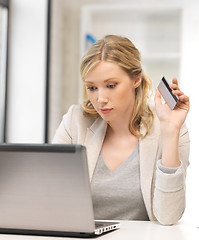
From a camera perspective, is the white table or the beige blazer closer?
the white table

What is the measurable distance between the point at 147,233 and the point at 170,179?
223mm

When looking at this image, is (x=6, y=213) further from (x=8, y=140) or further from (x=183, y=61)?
(x=183, y=61)

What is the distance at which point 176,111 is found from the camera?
5.42 feet

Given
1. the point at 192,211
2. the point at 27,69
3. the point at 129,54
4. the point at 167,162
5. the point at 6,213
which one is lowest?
the point at 192,211

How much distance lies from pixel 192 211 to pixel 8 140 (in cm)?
148

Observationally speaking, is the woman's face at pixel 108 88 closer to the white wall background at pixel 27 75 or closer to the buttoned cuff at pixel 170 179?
the buttoned cuff at pixel 170 179

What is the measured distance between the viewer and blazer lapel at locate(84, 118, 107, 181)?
1819 millimetres

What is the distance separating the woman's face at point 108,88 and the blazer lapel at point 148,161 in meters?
0.14

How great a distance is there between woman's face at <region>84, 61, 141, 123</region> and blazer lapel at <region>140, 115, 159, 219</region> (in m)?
0.14

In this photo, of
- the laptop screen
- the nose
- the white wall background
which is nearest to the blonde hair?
the nose

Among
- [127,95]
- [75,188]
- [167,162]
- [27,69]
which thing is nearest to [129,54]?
[127,95]

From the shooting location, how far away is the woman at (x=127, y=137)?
1568 millimetres

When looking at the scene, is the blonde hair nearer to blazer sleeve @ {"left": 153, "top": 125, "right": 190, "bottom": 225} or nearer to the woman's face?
the woman's face

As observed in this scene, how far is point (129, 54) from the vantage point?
5.85 feet
